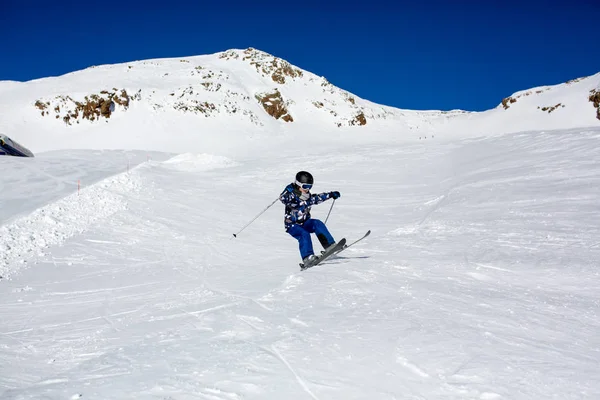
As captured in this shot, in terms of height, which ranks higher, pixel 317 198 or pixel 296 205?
pixel 317 198

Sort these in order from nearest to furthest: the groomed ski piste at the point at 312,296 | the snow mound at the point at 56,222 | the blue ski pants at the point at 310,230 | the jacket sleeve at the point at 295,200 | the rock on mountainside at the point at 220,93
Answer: the groomed ski piste at the point at 312,296, the blue ski pants at the point at 310,230, the jacket sleeve at the point at 295,200, the snow mound at the point at 56,222, the rock on mountainside at the point at 220,93

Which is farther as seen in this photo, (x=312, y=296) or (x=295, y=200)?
(x=295, y=200)

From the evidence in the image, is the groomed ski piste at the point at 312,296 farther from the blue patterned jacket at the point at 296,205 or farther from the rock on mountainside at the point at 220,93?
the rock on mountainside at the point at 220,93

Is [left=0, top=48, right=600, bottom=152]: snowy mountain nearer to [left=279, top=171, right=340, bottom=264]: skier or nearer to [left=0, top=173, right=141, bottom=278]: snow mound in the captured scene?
[left=0, top=173, right=141, bottom=278]: snow mound

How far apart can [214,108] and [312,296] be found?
125 ft

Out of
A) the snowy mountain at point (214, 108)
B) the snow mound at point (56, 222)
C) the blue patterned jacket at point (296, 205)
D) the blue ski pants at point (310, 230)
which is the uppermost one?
the snowy mountain at point (214, 108)

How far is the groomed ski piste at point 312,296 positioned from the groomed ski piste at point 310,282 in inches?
1.1

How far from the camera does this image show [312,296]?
5.24 metres

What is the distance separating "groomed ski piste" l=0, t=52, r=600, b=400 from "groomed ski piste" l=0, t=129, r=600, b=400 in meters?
0.03

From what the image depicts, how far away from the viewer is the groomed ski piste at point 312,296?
126 inches

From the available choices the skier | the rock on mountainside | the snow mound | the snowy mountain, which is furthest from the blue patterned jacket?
the rock on mountainside

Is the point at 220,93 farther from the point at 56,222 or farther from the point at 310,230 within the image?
the point at 310,230

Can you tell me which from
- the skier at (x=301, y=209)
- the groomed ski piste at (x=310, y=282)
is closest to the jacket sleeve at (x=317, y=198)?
the skier at (x=301, y=209)

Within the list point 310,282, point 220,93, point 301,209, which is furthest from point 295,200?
point 220,93
